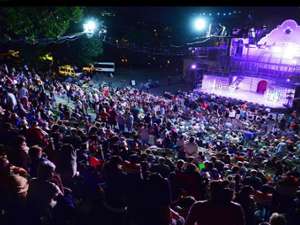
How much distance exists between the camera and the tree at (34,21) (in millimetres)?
28359

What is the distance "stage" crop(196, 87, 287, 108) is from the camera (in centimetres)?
3569

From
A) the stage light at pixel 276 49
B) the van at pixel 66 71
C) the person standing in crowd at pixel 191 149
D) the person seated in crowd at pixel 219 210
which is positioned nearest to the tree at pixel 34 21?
the van at pixel 66 71

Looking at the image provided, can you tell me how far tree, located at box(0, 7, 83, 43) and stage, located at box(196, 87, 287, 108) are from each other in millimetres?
16705

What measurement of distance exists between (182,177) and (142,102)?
2068 centimetres

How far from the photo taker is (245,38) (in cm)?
4516

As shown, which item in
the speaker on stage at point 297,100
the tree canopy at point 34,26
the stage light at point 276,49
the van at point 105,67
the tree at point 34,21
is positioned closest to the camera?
the tree at point 34,21

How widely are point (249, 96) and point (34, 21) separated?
2160cm

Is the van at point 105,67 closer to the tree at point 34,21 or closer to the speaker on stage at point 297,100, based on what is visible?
the tree at point 34,21

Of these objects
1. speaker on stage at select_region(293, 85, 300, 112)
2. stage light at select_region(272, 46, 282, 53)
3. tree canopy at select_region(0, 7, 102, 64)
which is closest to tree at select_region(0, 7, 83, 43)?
tree canopy at select_region(0, 7, 102, 64)

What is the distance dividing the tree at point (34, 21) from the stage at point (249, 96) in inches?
658

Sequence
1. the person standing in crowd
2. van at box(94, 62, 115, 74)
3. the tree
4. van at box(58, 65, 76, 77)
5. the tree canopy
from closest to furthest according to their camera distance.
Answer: the person standing in crowd, the tree, the tree canopy, van at box(58, 65, 76, 77), van at box(94, 62, 115, 74)

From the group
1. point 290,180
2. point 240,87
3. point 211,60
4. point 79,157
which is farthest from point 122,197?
point 211,60

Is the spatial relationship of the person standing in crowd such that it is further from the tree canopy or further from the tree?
the tree

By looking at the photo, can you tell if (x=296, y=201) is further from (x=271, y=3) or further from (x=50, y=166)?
(x=271, y=3)
